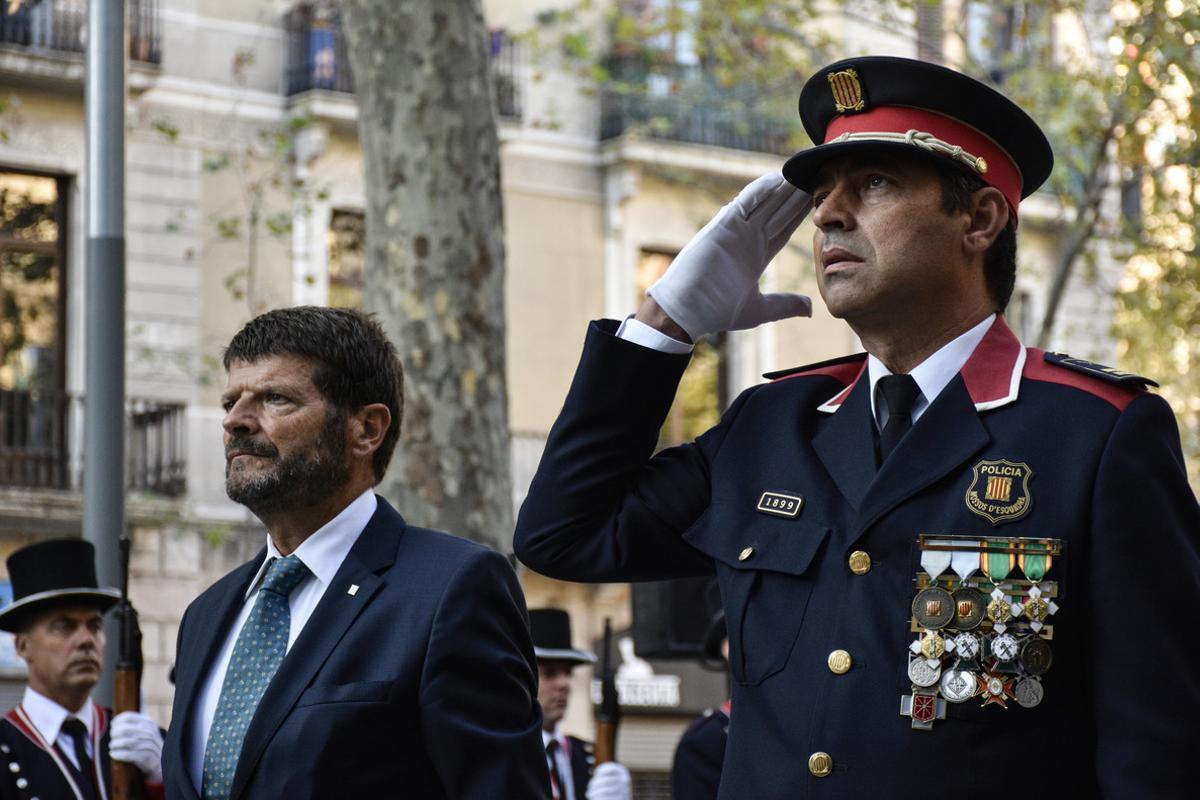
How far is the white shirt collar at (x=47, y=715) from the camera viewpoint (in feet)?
23.5

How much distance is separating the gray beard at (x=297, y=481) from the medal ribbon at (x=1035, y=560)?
5.01 feet

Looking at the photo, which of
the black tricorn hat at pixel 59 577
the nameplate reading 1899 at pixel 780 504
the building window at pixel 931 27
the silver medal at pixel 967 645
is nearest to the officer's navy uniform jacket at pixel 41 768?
the black tricorn hat at pixel 59 577

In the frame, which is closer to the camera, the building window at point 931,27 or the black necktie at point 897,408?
the black necktie at point 897,408

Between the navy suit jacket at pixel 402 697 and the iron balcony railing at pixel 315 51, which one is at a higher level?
the iron balcony railing at pixel 315 51

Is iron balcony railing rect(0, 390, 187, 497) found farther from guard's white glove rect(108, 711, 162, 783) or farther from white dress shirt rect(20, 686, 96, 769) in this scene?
guard's white glove rect(108, 711, 162, 783)

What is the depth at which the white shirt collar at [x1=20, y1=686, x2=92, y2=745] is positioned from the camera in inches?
282

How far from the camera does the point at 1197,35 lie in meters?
15.8

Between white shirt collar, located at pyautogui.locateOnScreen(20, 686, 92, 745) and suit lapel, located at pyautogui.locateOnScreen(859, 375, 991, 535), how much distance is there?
4.67 metres

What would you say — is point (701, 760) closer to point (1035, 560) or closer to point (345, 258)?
point (1035, 560)

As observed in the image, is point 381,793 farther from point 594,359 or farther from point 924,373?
point 924,373

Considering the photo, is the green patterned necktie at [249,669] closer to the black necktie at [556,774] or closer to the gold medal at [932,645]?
the gold medal at [932,645]

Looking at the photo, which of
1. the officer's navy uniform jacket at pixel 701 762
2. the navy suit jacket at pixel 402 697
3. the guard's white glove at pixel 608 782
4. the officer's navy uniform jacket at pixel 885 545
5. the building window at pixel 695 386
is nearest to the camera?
the officer's navy uniform jacket at pixel 885 545

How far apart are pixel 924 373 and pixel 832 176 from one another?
14.0 inches

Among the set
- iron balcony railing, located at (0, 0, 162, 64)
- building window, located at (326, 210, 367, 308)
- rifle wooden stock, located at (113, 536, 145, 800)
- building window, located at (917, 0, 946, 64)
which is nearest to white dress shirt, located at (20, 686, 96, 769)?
rifle wooden stock, located at (113, 536, 145, 800)
